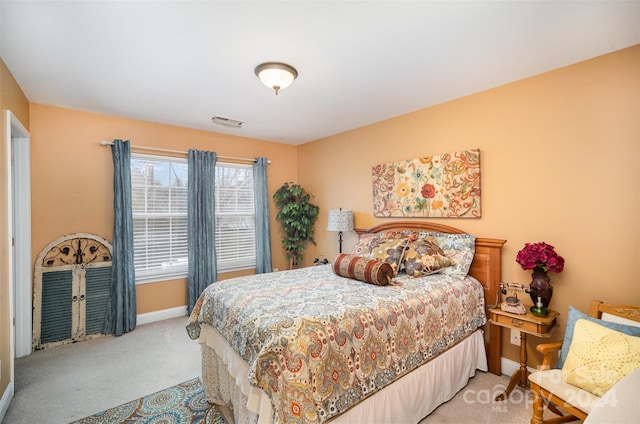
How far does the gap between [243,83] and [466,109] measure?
2.18m

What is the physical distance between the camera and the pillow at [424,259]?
2.54 m

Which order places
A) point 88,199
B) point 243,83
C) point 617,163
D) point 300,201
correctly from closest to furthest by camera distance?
Answer: point 617,163 < point 243,83 < point 88,199 < point 300,201

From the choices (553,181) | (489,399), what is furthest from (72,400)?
(553,181)

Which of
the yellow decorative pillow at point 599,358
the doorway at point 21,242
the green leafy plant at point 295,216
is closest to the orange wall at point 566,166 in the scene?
the yellow decorative pillow at point 599,358

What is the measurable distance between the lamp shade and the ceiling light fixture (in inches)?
76.0

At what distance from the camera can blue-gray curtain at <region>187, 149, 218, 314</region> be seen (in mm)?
3920

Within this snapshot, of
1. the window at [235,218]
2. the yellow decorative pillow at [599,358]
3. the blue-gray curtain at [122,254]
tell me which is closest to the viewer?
the yellow decorative pillow at [599,358]

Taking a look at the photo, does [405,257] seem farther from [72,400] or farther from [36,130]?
[36,130]

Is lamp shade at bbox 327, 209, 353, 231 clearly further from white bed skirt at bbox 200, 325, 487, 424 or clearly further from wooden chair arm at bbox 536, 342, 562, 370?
wooden chair arm at bbox 536, 342, 562, 370

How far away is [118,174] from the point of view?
11.2ft

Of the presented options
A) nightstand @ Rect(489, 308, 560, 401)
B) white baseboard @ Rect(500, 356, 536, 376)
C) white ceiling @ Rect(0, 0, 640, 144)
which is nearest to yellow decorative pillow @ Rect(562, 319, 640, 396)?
nightstand @ Rect(489, 308, 560, 401)

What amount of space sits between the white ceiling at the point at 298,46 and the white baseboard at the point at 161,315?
2578 mm

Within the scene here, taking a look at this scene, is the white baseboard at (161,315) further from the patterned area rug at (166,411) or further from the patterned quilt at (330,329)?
the patterned quilt at (330,329)

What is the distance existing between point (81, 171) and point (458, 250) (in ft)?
13.8
